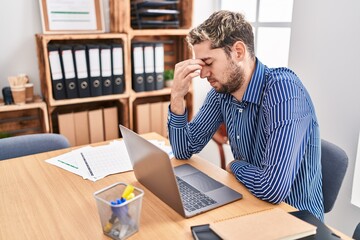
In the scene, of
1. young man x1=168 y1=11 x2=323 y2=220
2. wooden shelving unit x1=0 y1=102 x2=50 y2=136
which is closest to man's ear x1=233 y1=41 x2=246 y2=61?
young man x1=168 y1=11 x2=323 y2=220

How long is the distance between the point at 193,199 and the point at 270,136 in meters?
0.34

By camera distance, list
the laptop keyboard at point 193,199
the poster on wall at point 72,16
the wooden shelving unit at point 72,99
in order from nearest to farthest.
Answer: the laptop keyboard at point 193,199 → the wooden shelving unit at point 72,99 → the poster on wall at point 72,16

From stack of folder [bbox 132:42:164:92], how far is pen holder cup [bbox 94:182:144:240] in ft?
5.29

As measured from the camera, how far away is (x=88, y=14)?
2.42 meters

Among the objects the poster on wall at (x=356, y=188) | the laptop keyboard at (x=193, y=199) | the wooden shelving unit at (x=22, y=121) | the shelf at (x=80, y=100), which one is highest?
the shelf at (x=80, y=100)

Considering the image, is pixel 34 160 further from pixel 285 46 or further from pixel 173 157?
pixel 285 46

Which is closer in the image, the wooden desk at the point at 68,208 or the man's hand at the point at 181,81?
the wooden desk at the point at 68,208

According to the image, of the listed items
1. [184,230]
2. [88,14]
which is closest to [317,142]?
[184,230]

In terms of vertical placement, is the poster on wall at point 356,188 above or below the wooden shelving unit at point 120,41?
below

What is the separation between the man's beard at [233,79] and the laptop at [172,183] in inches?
13.7

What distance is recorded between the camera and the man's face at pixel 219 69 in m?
1.28

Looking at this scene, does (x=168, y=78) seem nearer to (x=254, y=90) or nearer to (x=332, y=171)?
(x=254, y=90)

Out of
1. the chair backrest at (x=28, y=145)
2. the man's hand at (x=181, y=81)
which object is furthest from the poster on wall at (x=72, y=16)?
the man's hand at (x=181, y=81)

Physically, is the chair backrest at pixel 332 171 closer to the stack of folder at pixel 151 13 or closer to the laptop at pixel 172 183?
the laptop at pixel 172 183
